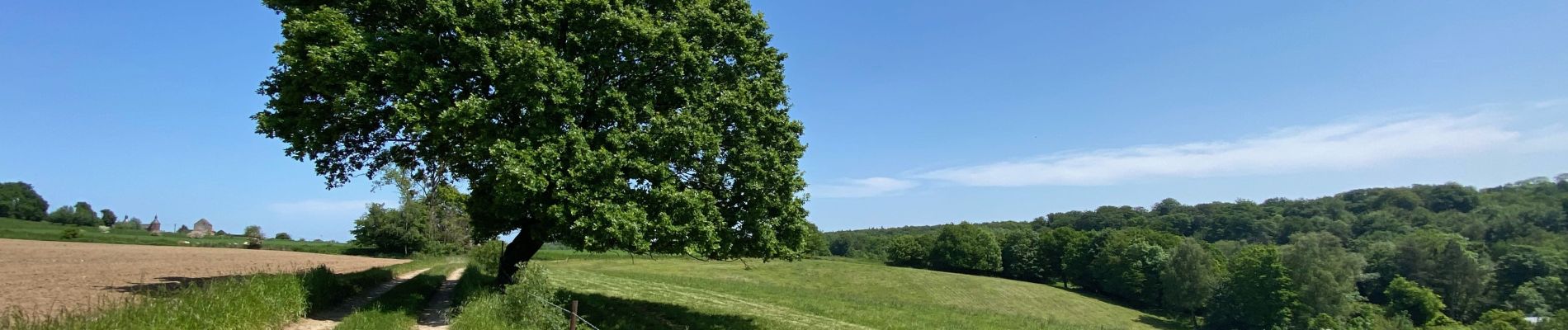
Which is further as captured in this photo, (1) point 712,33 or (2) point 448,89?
(1) point 712,33

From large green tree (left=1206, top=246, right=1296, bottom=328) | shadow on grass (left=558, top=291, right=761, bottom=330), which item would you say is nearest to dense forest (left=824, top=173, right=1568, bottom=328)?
large green tree (left=1206, top=246, right=1296, bottom=328)

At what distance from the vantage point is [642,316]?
78.0ft

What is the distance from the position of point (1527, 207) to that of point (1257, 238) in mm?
45125

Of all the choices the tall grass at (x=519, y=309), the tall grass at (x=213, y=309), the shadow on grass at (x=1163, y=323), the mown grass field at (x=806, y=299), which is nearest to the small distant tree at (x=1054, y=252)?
the mown grass field at (x=806, y=299)

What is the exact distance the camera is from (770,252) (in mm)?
19750

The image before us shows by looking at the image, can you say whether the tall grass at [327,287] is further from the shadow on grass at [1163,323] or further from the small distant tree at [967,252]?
Result: the small distant tree at [967,252]

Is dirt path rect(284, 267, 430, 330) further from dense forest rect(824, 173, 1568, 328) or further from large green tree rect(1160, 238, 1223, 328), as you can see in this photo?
large green tree rect(1160, 238, 1223, 328)

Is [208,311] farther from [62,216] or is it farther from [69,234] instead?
[62,216]

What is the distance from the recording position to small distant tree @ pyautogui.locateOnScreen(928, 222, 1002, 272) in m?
112

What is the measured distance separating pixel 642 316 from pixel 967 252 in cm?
9671

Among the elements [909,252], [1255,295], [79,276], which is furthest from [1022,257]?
[79,276]

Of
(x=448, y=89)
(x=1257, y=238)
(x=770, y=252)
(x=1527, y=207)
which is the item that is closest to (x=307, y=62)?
(x=448, y=89)

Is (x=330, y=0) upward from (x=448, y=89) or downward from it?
upward

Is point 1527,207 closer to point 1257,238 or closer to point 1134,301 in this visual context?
point 1257,238
